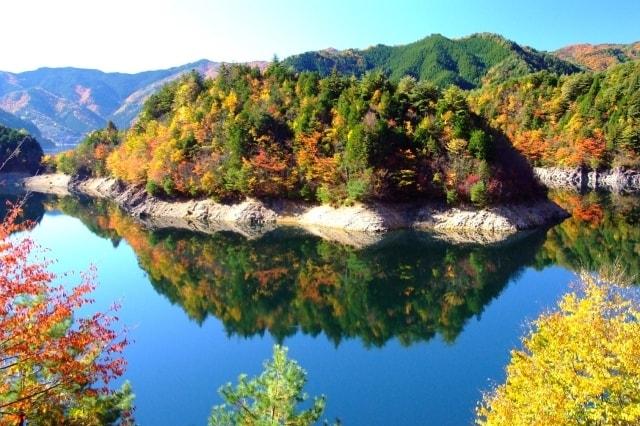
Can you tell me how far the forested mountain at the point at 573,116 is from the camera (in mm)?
99438

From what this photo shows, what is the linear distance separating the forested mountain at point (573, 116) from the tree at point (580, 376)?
84.3m

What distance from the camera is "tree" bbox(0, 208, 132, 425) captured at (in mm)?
11422

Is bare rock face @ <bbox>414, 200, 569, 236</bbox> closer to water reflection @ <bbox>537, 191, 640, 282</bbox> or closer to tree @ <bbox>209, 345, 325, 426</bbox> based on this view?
water reflection @ <bbox>537, 191, 640, 282</bbox>

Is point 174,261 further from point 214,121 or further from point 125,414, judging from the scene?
point 125,414

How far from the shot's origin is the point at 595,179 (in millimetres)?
100562

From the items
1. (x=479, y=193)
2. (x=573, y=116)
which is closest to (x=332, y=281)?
(x=479, y=193)

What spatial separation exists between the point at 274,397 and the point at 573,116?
374 feet

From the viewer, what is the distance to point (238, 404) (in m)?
14.8

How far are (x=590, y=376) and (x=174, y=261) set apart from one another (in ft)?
156

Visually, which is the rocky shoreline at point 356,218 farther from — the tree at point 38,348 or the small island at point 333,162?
the tree at point 38,348

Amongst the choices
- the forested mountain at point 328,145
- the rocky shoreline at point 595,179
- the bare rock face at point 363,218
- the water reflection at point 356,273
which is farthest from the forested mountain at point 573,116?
the bare rock face at point 363,218

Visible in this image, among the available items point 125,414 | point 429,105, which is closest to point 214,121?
point 429,105

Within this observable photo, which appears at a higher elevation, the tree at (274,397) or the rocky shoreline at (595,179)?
the tree at (274,397)

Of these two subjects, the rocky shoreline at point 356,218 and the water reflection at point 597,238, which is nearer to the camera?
the water reflection at point 597,238
